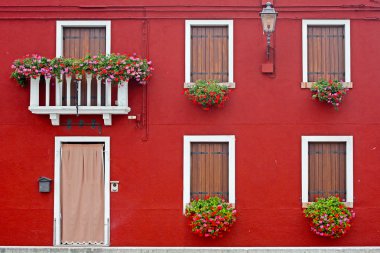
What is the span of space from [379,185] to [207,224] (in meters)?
3.80

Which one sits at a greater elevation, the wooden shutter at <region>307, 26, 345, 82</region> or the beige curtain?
the wooden shutter at <region>307, 26, 345, 82</region>

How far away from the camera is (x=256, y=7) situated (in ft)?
47.5

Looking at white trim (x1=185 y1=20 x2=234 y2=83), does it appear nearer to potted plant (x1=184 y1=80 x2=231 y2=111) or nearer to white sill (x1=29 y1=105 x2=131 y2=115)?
potted plant (x1=184 y1=80 x2=231 y2=111)

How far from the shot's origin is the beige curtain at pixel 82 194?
14414 millimetres

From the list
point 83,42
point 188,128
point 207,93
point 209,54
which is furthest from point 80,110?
point 209,54

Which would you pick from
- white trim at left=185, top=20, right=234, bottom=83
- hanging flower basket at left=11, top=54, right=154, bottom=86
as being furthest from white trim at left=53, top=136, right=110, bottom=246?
white trim at left=185, top=20, right=234, bottom=83

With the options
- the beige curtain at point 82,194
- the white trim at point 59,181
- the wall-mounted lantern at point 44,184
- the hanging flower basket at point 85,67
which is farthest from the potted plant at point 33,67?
the wall-mounted lantern at point 44,184

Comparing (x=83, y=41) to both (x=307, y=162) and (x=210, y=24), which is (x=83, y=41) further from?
(x=307, y=162)

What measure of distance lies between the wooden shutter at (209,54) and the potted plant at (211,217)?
8.93ft

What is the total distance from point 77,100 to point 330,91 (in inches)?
209

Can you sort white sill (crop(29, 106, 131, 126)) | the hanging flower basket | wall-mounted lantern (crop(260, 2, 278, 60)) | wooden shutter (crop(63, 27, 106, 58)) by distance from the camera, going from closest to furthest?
wall-mounted lantern (crop(260, 2, 278, 60)) < the hanging flower basket < white sill (crop(29, 106, 131, 126)) < wooden shutter (crop(63, 27, 106, 58))

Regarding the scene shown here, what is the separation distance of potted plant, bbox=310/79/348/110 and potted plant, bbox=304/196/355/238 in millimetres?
2095

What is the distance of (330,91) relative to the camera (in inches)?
552

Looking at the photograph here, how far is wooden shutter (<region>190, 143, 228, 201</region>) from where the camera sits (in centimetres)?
1443
